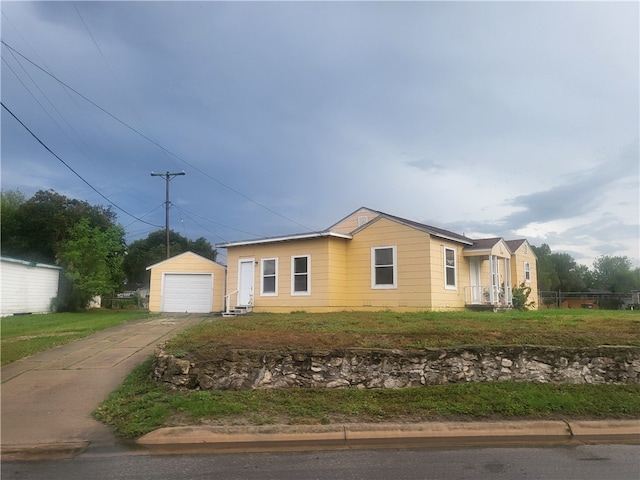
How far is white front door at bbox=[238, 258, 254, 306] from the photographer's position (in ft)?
64.2

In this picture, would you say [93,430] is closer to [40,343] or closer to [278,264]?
[40,343]

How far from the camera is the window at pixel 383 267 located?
55.0 feet

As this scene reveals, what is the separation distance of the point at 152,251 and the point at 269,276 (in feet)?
144

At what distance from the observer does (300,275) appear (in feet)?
59.3

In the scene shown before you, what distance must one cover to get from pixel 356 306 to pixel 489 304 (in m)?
4.96

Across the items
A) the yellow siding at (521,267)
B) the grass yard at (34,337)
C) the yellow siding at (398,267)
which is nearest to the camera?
the grass yard at (34,337)

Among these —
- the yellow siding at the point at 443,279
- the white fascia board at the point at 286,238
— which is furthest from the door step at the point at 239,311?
the yellow siding at the point at 443,279

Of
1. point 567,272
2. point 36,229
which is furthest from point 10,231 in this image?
point 567,272

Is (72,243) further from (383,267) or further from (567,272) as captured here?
(567,272)

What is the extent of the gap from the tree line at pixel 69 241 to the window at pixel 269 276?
11364 millimetres

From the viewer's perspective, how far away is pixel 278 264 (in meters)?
18.7

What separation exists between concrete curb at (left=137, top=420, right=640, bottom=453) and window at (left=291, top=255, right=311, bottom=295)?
11.8m

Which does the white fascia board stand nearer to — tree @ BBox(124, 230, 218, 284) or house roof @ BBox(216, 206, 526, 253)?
house roof @ BBox(216, 206, 526, 253)

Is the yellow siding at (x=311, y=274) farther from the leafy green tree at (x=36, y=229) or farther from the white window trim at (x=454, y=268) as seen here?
the leafy green tree at (x=36, y=229)
